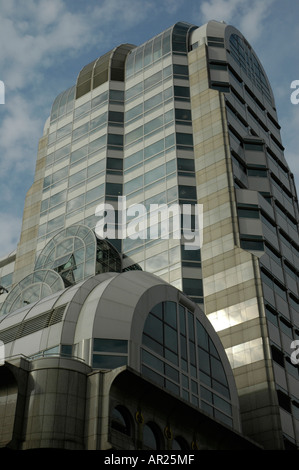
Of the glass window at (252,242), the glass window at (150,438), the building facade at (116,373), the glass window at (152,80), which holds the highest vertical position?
the glass window at (152,80)

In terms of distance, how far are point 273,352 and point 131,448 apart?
23794 mm

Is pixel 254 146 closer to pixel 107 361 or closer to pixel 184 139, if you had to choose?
pixel 184 139

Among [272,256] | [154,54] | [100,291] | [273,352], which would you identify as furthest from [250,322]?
[154,54]

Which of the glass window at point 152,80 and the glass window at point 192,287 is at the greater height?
the glass window at point 152,80

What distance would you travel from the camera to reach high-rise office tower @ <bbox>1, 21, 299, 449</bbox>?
51250mm

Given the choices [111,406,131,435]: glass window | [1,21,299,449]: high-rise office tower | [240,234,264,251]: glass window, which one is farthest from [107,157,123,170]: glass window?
[111,406,131,435]: glass window

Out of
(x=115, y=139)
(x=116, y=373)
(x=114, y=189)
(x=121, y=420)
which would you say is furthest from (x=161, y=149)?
(x=121, y=420)

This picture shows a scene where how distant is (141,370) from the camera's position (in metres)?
34.2

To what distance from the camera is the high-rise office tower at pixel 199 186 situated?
51.2m

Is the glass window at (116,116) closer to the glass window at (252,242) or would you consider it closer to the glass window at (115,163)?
the glass window at (115,163)

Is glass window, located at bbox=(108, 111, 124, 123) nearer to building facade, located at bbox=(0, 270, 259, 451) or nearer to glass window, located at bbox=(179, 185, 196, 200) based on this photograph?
glass window, located at bbox=(179, 185, 196, 200)

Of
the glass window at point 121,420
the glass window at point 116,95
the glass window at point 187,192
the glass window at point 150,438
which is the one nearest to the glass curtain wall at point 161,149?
the glass window at point 187,192
